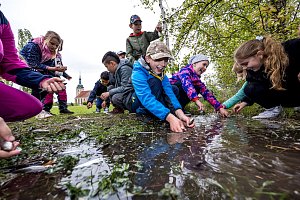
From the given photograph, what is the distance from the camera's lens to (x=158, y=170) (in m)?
1.13

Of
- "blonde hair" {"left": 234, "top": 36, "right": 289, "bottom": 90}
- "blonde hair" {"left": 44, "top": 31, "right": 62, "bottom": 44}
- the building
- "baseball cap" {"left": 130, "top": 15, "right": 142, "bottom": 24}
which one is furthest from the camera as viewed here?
the building

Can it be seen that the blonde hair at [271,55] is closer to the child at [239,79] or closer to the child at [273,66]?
the child at [273,66]

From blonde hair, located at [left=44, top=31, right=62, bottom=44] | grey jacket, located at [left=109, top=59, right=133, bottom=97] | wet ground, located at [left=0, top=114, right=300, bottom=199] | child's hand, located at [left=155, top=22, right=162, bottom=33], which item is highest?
child's hand, located at [left=155, top=22, right=162, bottom=33]

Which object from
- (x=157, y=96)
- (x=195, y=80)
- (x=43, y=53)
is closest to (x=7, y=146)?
(x=157, y=96)

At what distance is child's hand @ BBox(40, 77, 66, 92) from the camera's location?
176cm

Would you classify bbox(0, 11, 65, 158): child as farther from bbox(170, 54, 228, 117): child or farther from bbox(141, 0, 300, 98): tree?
bbox(141, 0, 300, 98): tree

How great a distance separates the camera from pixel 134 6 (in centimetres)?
767

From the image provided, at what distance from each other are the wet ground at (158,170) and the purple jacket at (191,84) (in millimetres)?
2013

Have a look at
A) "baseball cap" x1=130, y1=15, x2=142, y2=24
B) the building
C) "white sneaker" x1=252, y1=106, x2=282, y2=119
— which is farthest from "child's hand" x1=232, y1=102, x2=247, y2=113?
the building

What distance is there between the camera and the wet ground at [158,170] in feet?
2.88

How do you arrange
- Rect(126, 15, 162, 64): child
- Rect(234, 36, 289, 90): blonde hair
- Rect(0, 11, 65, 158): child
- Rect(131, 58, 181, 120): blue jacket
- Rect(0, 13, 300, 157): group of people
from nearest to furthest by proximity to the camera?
Rect(0, 11, 65, 158): child < Rect(0, 13, 300, 157): group of people < Rect(131, 58, 181, 120): blue jacket < Rect(234, 36, 289, 90): blonde hair < Rect(126, 15, 162, 64): child

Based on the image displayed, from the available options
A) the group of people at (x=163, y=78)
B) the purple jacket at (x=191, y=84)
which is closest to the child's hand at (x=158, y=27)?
the group of people at (x=163, y=78)

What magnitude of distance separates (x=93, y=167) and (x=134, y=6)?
7.50 meters

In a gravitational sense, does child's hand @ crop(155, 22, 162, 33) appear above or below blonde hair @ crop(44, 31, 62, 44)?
above
